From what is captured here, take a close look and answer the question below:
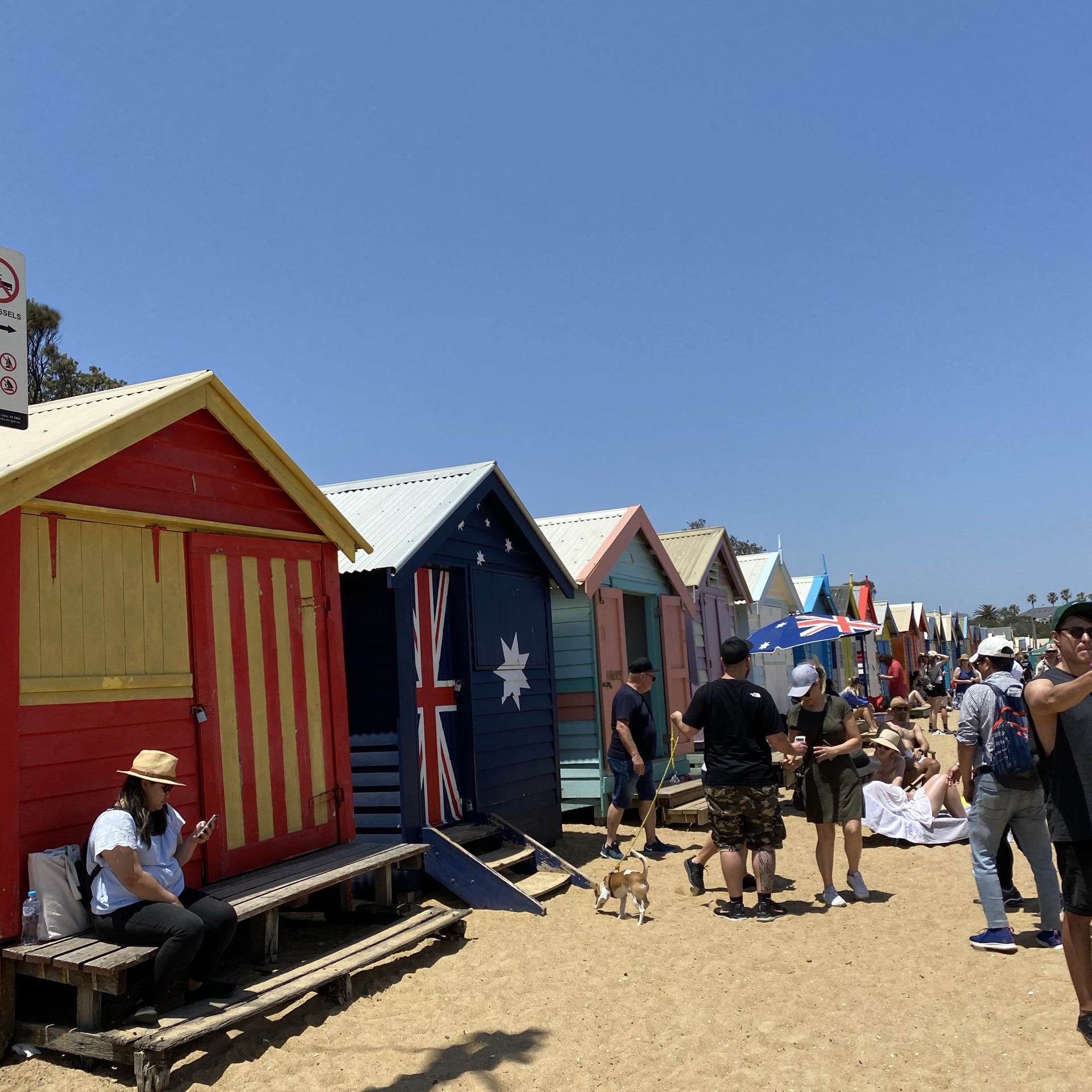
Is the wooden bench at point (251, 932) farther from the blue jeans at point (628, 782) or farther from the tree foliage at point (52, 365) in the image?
the tree foliage at point (52, 365)

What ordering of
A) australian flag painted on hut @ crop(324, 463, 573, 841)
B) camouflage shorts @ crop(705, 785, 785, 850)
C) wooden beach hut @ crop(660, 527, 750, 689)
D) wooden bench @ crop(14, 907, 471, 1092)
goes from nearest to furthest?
wooden bench @ crop(14, 907, 471, 1092), camouflage shorts @ crop(705, 785, 785, 850), australian flag painted on hut @ crop(324, 463, 573, 841), wooden beach hut @ crop(660, 527, 750, 689)

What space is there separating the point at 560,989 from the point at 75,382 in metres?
21.3

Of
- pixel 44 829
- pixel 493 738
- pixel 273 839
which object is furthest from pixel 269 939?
pixel 493 738

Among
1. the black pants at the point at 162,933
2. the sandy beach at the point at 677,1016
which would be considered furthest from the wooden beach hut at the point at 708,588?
the black pants at the point at 162,933

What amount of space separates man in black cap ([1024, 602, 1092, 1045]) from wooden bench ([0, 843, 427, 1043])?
3660 millimetres

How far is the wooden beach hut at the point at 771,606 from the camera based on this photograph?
1691cm

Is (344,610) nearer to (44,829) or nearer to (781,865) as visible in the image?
(44,829)

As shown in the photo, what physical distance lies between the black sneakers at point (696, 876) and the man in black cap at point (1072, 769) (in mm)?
3700

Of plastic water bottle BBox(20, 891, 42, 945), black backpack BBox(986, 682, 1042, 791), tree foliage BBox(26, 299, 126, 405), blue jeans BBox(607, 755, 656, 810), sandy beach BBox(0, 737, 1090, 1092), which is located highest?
tree foliage BBox(26, 299, 126, 405)

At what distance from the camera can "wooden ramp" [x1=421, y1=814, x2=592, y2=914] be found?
22.8ft

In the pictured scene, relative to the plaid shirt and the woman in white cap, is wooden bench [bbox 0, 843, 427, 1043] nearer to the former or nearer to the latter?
the woman in white cap

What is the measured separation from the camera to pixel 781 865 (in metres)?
8.70

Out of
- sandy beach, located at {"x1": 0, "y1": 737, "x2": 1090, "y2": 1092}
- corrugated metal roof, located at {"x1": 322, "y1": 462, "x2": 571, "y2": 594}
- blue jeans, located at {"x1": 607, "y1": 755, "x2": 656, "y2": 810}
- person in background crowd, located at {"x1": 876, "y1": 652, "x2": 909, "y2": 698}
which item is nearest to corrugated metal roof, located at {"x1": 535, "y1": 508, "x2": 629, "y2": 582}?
corrugated metal roof, located at {"x1": 322, "y1": 462, "x2": 571, "y2": 594}

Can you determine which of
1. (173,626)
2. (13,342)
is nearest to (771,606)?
(173,626)
